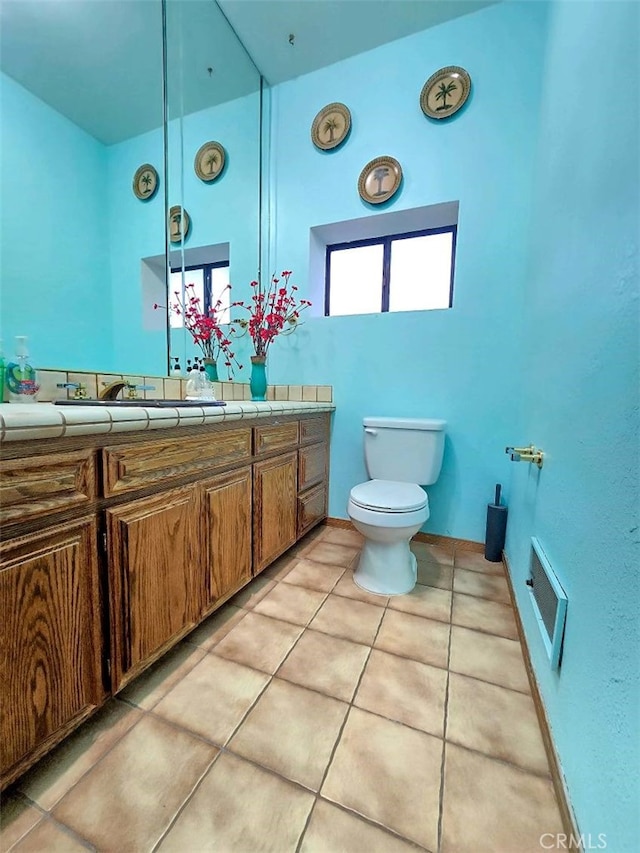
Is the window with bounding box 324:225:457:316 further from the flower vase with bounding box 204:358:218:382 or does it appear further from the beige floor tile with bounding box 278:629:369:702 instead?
the beige floor tile with bounding box 278:629:369:702

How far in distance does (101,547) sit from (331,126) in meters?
2.43

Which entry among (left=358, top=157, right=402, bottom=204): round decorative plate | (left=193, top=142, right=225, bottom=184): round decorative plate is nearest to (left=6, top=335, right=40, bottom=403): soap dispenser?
(left=193, top=142, right=225, bottom=184): round decorative plate

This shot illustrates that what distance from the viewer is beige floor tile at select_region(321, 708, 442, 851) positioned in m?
0.68

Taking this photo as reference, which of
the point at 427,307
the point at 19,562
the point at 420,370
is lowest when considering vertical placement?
the point at 19,562

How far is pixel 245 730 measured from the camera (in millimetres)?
859

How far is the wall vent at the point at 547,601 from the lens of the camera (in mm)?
765

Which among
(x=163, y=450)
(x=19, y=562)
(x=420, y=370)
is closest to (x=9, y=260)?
(x=163, y=450)

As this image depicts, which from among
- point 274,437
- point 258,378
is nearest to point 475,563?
point 274,437

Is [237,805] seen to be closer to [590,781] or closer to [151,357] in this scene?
[590,781]

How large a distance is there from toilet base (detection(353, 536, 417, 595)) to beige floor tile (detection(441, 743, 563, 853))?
663 millimetres

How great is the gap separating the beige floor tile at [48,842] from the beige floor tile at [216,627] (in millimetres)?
501

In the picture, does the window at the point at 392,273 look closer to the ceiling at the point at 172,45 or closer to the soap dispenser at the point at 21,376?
the ceiling at the point at 172,45

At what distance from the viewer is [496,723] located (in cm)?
88

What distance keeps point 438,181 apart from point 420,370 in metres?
0.99
